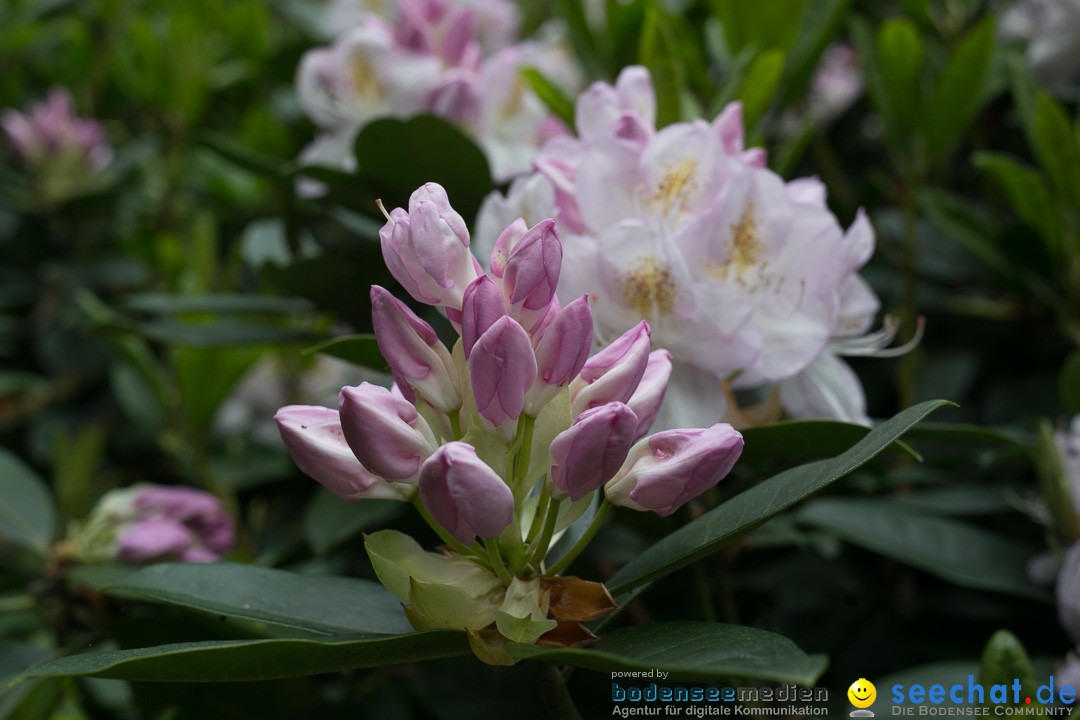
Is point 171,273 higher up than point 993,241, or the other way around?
point 993,241

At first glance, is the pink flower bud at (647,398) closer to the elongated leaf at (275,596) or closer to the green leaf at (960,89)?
the elongated leaf at (275,596)

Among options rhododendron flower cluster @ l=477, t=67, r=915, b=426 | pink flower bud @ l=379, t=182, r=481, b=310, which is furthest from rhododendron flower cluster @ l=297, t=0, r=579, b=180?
pink flower bud @ l=379, t=182, r=481, b=310

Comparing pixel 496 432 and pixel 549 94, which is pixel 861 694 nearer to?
pixel 496 432

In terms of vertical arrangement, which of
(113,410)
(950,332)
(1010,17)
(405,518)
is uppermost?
(1010,17)

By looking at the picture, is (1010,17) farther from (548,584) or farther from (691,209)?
(548,584)

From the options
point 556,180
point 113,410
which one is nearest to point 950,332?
point 556,180

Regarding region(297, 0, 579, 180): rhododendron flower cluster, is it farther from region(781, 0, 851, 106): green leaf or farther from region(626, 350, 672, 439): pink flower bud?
region(626, 350, 672, 439): pink flower bud

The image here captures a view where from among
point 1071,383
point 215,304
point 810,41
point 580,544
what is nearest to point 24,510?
point 215,304
